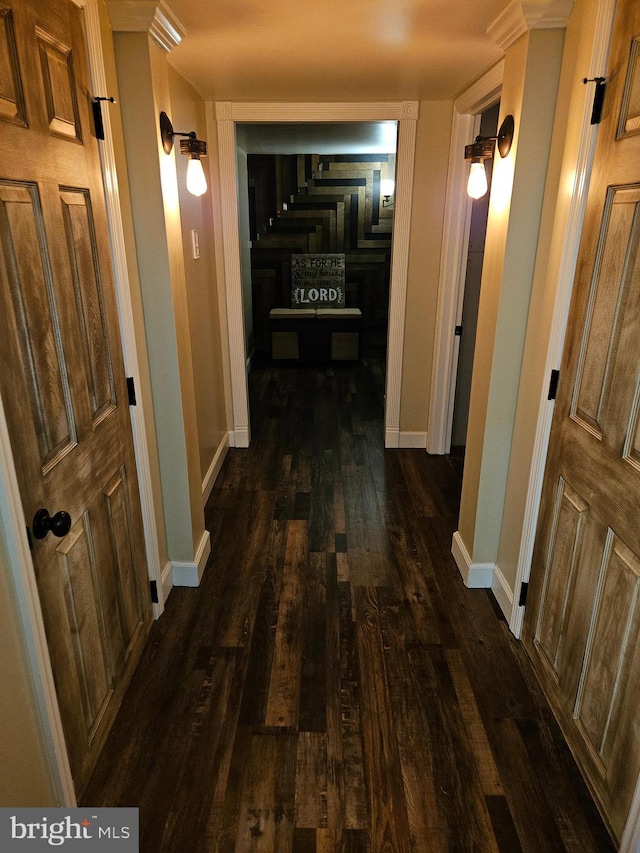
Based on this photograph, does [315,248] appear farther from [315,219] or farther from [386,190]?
[386,190]

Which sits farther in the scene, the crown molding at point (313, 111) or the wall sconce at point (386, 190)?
the wall sconce at point (386, 190)

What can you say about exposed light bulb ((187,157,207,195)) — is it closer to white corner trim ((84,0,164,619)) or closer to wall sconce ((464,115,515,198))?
white corner trim ((84,0,164,619))

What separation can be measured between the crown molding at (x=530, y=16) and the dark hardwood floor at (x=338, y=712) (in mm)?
2287

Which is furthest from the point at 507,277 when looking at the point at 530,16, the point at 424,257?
the point at 424,257

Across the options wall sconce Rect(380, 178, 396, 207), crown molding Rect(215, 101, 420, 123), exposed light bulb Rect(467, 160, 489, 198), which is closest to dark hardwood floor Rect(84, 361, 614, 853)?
exposed light bulb Rect(467, 160, 489, 198)

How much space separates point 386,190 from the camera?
7074mm

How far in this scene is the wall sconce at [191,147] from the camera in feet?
7.33

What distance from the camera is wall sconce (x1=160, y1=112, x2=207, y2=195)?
223cm

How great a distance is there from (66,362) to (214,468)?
2.28 metres

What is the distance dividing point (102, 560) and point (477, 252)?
3165 millimetres

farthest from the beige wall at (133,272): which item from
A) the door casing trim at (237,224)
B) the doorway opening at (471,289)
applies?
the doorway opening at (471,289)

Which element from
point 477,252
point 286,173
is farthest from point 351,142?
point 477,252

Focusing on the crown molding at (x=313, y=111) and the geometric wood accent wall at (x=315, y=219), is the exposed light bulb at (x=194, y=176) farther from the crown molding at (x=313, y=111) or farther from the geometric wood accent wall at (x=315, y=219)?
the geometric wood accent wall at (x=315, y=219)

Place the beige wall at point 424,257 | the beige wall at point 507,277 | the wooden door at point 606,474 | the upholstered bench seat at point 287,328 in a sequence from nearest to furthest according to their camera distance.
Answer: the wooden door at point 606,474
the beige wall at point 507,277
the beige wall at point 424,257
the upholstered bench seat at point 287,328
